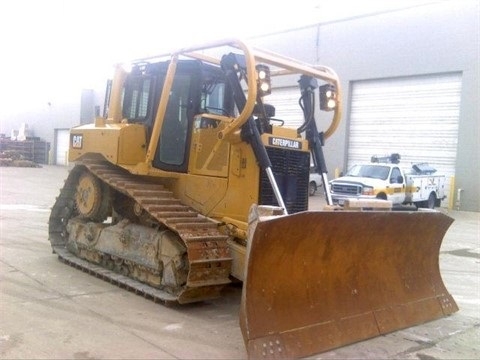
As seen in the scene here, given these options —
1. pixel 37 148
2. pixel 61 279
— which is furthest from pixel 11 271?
pixel 37 148

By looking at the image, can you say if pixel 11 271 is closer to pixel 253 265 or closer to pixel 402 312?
pixel 253 265

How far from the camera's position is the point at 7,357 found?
4418 mm

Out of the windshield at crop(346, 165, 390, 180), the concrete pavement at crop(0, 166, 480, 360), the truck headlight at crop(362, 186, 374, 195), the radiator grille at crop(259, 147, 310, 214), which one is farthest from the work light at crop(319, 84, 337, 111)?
the windshield at crop(346, 165, 390, 180)

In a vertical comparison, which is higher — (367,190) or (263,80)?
(263,80)

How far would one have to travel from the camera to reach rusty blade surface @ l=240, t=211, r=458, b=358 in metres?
4.66

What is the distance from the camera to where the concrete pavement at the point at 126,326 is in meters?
4.76

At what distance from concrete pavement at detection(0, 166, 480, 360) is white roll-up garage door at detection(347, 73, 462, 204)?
52.5 feet

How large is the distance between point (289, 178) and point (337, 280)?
159 centimetres

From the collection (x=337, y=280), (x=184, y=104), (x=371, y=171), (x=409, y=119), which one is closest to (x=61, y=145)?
(x=409, y=119)

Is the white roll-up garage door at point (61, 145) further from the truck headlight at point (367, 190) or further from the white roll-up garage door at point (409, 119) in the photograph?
the truck headlight at point (367, 190)

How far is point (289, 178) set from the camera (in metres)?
6.60

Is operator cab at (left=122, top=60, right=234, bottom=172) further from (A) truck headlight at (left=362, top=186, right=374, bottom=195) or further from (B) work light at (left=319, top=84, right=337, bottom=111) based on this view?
(A) truck headlight at (left=362, top=186, right=374, bottom=195)

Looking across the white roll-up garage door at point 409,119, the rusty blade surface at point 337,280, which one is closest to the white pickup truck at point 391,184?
the white roll-up garage door at point 409,119

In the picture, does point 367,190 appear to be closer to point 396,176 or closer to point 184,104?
point 396,176
